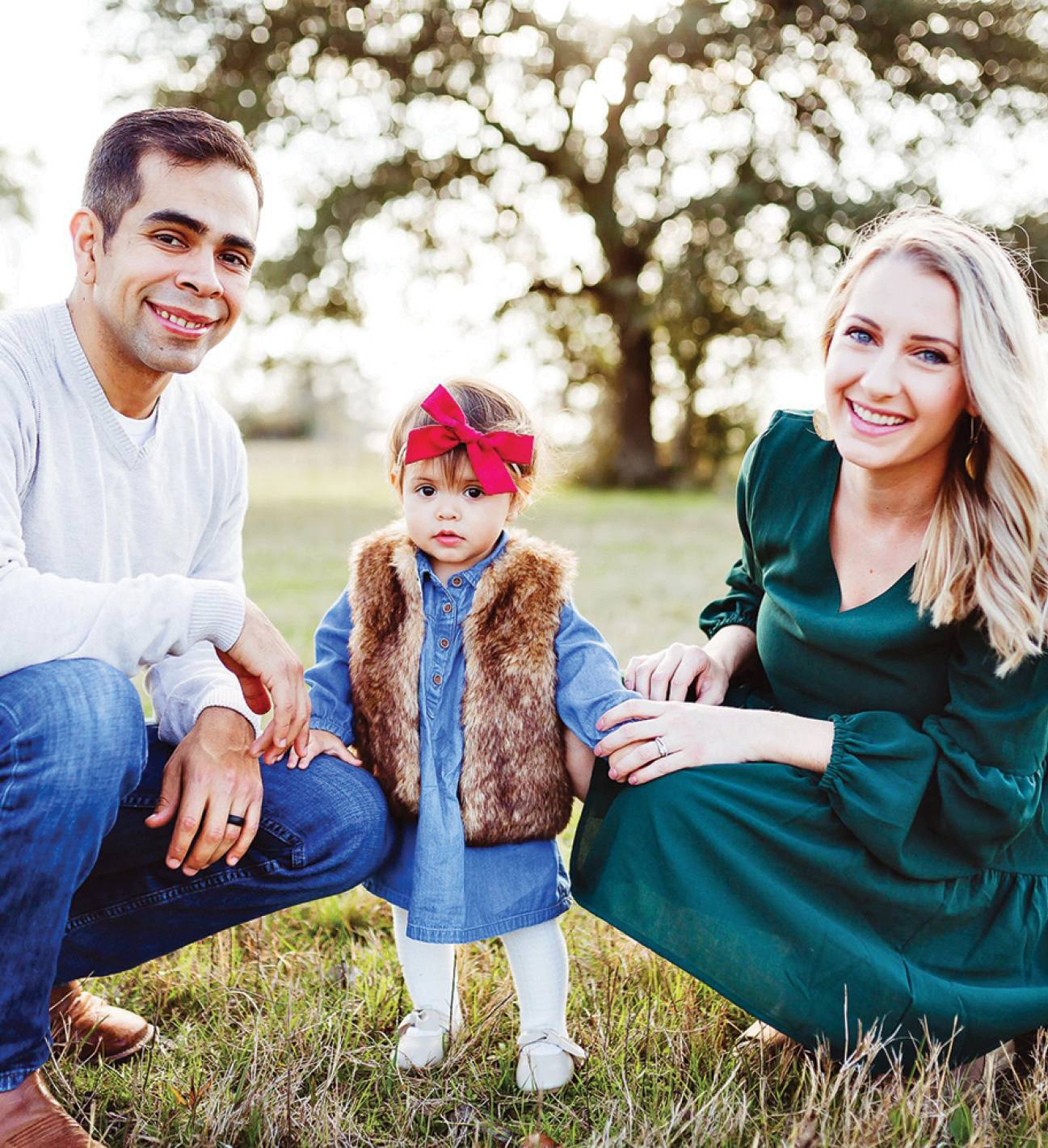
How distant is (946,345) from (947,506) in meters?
0.30

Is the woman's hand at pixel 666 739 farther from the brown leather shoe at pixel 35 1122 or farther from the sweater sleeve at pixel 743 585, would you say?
the brown leather shoe at pixel 35 1122

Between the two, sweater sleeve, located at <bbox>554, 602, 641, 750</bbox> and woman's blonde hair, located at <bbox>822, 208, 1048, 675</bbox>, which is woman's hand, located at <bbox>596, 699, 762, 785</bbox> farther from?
woman's blonde hair, located at <bbox>822, 208, 1048, 675</bbox>

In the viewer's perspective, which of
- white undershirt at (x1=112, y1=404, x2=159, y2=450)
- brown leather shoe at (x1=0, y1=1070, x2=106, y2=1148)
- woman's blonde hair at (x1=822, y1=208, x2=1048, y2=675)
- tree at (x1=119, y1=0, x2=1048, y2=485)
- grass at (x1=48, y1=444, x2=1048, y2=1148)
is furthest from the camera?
tree at (x1=119, y1=0, x2=1048, y2=485)

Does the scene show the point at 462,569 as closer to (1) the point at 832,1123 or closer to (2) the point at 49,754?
(2) the point at 49,754

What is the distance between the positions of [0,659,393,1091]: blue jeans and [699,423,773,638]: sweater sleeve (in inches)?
35.2

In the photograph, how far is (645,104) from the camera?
17188 mm

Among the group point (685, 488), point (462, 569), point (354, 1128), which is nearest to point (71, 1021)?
point (354, 1128)

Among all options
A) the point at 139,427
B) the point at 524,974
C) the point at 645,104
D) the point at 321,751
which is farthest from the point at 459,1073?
the point at 645,104

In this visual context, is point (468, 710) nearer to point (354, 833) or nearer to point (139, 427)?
point (354, 833)

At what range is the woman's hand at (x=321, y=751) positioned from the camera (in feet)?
7.45

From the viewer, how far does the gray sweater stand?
1987mm

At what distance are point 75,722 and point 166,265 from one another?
3.17ft

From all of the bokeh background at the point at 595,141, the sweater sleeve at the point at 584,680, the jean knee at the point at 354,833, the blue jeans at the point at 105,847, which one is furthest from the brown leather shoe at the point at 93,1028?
the bokeh background at the point at 595,141

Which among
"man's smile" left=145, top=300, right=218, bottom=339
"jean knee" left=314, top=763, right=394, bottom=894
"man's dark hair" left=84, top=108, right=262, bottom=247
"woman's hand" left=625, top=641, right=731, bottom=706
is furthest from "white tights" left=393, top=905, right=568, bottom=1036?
"man's dark hair" left=84, top=108, right=262, bottom=247
